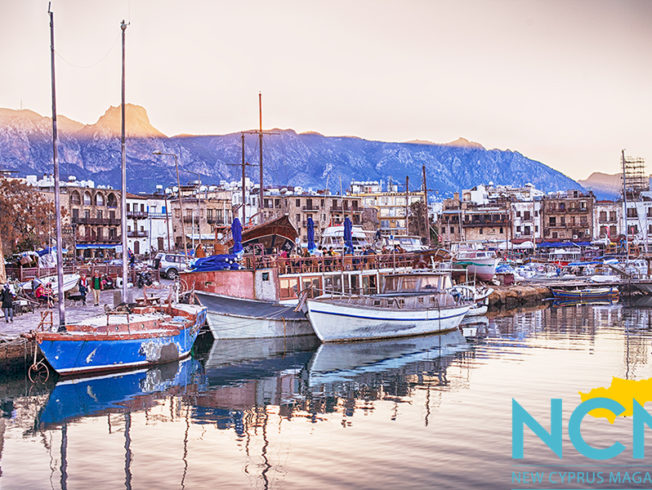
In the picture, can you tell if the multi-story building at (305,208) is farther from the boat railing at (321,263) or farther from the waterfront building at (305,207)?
the boat railing at (321,263)

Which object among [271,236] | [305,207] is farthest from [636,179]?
[271,236]

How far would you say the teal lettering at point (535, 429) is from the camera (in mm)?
15711

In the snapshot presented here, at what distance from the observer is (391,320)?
33.0 m

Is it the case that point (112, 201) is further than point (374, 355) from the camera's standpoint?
Yes

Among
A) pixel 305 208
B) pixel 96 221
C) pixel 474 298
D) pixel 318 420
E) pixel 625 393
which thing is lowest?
pixel 625 393

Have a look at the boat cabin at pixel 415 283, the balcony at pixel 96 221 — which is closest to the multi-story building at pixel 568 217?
the balcony at pixel 96 221

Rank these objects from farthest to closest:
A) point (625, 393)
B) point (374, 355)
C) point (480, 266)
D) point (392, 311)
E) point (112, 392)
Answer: point (480, 266), point (392, 311), point (374, 355), point (625, 393), point (112, 392)

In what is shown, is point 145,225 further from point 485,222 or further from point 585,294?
point 585,294

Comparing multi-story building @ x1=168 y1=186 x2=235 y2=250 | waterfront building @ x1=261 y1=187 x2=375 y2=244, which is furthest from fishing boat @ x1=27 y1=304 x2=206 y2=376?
waterfront building @ x1=261 y1=187 x2=375 y2=244

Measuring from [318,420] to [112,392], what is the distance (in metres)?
7.26

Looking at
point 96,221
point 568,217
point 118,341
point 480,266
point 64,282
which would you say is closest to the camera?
point 118,341

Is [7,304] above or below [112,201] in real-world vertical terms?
below

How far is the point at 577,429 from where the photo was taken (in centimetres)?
1714

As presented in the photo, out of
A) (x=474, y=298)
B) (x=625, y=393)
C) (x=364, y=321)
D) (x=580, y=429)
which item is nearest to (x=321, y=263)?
(x=364, y=321)
